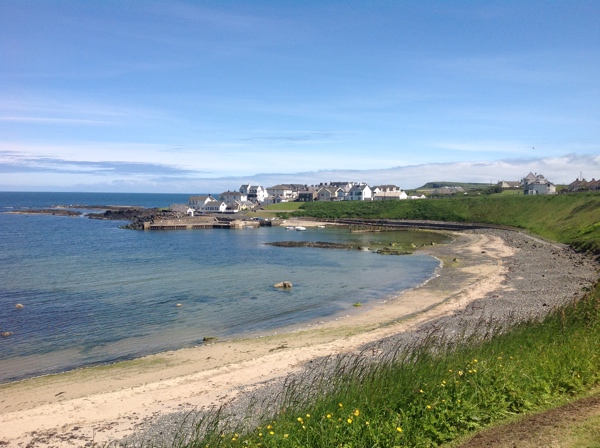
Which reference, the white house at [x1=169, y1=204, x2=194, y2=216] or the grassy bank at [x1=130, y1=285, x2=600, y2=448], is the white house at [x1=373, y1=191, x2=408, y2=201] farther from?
the grassy bank at [x1=130, y1=285, x2=600, y2=448]

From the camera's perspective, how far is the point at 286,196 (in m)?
180

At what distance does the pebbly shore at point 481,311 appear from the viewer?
626 inches

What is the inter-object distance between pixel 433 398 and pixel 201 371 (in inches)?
513

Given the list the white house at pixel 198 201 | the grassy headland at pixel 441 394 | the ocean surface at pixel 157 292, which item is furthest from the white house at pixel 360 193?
the grassy headland at pixel 441 394

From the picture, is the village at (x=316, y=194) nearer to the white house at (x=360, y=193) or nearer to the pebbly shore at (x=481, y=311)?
the white house at (x=360, y=193)

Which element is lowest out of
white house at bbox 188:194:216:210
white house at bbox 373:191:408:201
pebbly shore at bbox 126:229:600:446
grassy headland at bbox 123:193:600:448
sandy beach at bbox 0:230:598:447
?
sandy beach at bbox 0:230:598:447

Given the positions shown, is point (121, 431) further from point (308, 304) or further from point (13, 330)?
point (308, 304)

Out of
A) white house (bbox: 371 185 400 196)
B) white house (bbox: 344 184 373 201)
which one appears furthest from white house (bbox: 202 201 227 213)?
white house (bbox: 371 185 400 196)

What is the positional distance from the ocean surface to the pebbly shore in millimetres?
7543

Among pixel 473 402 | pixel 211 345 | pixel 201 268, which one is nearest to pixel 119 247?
pixel 201 268

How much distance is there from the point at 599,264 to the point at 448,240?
3741 centimetres

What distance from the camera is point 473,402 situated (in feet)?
35.9

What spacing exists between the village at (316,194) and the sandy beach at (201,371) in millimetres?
101782

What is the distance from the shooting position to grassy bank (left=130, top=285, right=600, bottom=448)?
9891 millimetres
